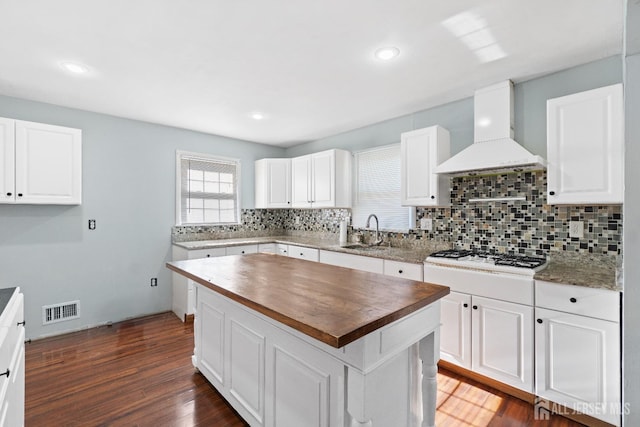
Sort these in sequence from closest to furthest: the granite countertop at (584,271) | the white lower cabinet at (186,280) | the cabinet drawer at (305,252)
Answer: the granite countertop at (584,271) < the white lower cabinet at (186,280) < the cabinet drawer at (305,252)

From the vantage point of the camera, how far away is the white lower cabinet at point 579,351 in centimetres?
170

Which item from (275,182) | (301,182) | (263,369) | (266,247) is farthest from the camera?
(275,182)

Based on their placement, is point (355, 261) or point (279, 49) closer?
point (279, 49)

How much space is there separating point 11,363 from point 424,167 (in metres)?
3.04

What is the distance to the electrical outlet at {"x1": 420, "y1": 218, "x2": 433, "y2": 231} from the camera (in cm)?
316

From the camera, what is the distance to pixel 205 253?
3.64 m

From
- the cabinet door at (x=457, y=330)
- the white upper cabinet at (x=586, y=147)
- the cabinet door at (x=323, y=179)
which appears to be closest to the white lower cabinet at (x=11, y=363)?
the cabinet door at (x=457, y=330)

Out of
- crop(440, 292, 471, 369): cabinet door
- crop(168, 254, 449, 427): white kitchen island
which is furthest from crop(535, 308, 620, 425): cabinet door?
crop(168, 254, 449, 427): white kitchen island

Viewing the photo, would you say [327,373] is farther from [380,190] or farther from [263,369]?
[380,190]

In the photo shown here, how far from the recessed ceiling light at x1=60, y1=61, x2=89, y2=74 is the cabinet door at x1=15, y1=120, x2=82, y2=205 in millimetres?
842

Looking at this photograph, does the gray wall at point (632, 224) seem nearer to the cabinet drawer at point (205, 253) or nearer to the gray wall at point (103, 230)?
the cabinet drawer at point (205, 253)

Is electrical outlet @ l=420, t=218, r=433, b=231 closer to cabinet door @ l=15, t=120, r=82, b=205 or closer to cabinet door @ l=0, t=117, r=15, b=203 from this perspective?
cabinet door @ l=15, t=120, r=82, b=205

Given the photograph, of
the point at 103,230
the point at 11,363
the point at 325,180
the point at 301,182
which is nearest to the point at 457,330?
the point at 325,180

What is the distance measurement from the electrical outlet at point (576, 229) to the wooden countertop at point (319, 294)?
1527 millimetres
